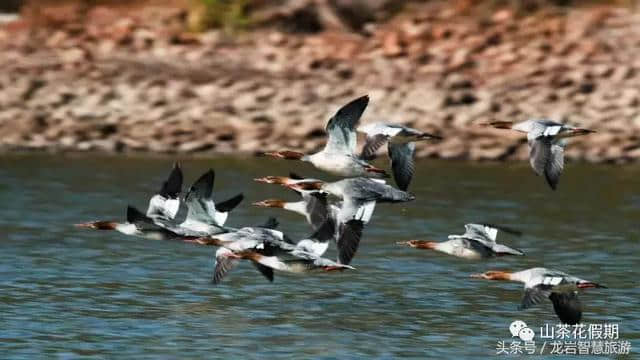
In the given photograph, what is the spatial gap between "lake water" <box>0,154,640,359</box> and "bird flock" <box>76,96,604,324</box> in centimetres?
65

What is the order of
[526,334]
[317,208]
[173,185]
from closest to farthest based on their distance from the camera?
[526,334] → [173,185] → [317,208]

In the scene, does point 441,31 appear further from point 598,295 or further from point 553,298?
point 553,298

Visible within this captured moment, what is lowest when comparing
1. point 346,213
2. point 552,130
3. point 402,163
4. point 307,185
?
point 346,213

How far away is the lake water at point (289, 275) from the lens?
19.7 meters

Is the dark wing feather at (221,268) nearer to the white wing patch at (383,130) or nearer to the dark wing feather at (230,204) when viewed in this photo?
the dark wing feather at (230,204)

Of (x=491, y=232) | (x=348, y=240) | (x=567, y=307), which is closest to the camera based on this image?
(x=567, y=307)

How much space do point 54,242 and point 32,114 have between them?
32.7 feet

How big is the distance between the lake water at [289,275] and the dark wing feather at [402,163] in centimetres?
142

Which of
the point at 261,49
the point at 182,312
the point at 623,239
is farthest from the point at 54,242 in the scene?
the point at 261,49

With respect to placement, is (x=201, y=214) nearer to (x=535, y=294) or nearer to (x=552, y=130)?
(x=552, y=130)

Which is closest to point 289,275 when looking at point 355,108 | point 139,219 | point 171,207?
point 171,207

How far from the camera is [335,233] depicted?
68.0ft

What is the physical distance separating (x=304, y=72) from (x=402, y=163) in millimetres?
15871

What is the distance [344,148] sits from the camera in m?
21.3
